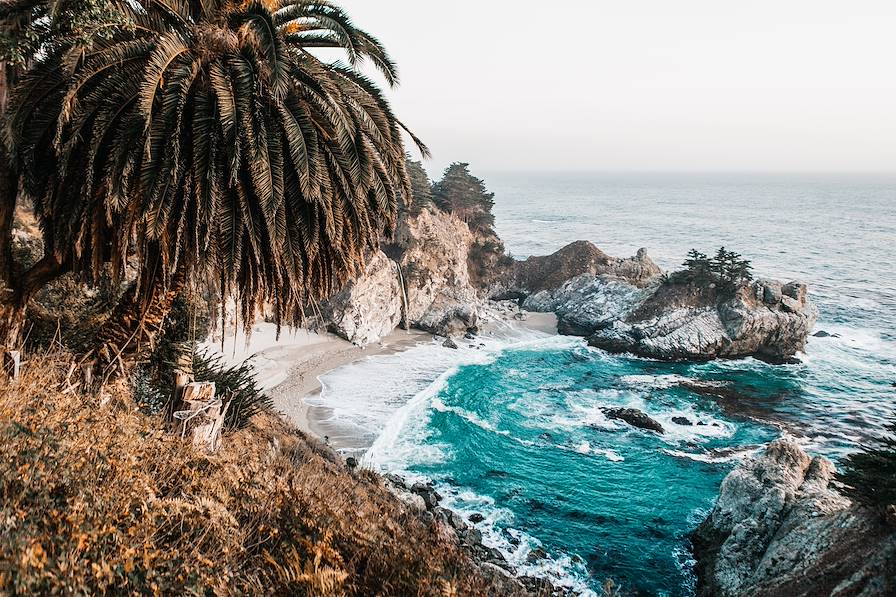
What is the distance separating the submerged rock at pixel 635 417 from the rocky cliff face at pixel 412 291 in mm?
18417

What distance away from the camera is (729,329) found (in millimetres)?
41594

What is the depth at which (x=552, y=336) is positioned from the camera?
47688 millimetres

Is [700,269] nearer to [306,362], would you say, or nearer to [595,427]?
[595,427]

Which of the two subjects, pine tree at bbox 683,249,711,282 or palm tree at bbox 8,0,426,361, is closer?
palm tree at bbox 8,0,426,361

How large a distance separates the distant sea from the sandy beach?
1.31 metres

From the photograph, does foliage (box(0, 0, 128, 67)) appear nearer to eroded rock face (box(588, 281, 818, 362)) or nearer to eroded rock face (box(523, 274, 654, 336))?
eroded rock face (box(588, 281, 818, 362))

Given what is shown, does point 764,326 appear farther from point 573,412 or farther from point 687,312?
point 573,412

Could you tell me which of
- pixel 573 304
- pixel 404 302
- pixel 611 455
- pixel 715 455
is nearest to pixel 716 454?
pixel 715 455

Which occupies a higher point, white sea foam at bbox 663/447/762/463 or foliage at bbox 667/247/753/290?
foliage at bbox 667/247/753/290

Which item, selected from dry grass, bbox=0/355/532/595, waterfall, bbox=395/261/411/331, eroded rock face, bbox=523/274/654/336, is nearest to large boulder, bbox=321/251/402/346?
waterfall, bbox=395/261/411/331

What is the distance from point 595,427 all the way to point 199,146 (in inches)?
1055

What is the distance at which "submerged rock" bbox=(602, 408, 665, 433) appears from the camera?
29.0m

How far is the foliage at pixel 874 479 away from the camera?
1289 centimetres

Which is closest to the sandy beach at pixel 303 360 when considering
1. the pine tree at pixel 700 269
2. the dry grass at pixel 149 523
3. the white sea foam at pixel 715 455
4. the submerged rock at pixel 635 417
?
the submerged rock at pixel 635 417
